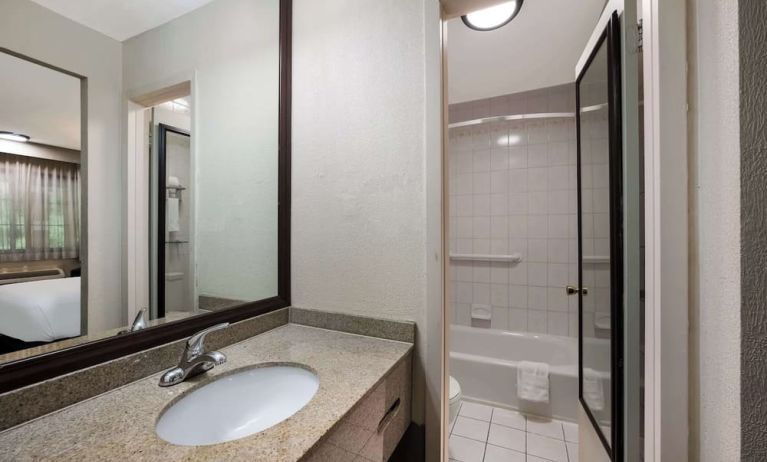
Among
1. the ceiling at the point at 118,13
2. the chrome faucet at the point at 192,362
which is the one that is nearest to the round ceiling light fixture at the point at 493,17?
the ceiling at the point at 118,13

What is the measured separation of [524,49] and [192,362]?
2398mm

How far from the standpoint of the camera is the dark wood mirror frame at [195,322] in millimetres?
553

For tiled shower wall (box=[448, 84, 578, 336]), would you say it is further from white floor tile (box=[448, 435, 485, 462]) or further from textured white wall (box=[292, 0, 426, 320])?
textured white wall (box=[292, 0, 426, 320])

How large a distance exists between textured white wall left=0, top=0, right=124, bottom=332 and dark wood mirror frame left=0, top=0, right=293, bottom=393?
46mm

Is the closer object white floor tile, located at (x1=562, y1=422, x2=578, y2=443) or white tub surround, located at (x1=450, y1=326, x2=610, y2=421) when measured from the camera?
white floor tile, located at (x1=562, y1=422, x2=578, y2=443)

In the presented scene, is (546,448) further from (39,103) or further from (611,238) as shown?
(39,103)

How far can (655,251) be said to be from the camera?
2.13 ft

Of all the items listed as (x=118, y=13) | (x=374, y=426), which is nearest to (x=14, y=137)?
(x=118, y=13)

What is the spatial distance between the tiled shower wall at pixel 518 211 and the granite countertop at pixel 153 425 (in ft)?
6.74

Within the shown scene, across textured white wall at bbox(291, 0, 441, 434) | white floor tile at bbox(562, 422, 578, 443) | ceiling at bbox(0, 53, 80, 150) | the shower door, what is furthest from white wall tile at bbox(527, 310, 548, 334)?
ceiling at bbox(0, 53, 80, 150)

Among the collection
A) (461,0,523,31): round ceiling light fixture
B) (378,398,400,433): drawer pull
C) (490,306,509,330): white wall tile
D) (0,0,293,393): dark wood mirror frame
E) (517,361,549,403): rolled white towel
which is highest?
(461,0,523,31): round ceiling light fixture

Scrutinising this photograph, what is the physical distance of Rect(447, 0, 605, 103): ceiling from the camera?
1528 millimetres

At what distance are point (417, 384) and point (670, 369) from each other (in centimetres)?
67

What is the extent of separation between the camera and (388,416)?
2.68ft
